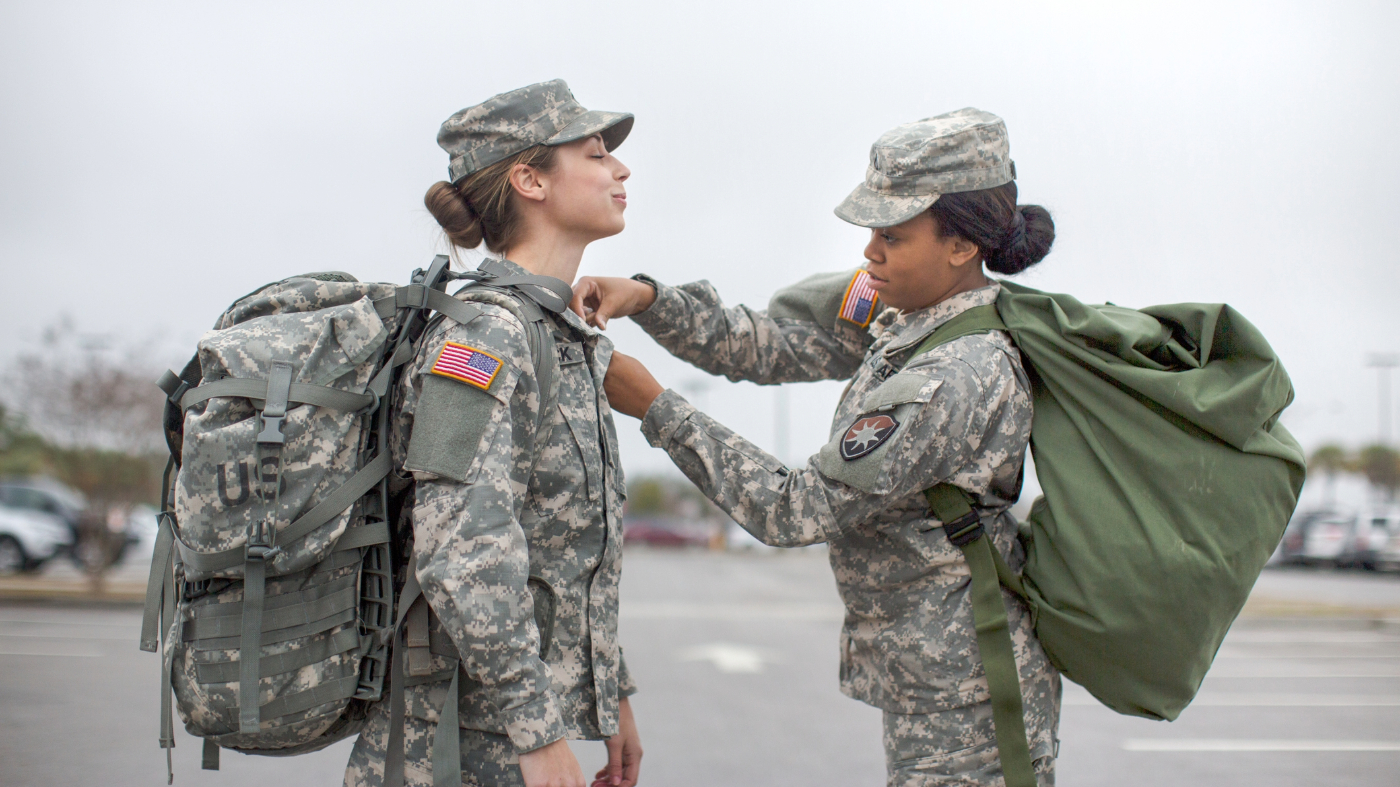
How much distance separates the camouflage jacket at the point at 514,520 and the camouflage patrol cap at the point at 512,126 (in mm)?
265

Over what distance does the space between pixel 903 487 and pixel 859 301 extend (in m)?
0.78

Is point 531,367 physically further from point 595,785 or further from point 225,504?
point 595,785

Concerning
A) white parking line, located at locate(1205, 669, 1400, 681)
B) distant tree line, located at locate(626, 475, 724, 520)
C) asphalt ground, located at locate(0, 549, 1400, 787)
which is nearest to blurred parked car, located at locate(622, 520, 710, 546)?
distant tree line, located at locate(626, 475, 724, 520)

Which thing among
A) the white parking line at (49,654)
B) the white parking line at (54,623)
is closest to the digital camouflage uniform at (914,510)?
the white parking line at (49,654)

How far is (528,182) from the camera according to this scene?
2.07 meters

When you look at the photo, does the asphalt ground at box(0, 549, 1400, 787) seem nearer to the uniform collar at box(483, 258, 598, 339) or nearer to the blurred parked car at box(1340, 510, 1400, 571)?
the uniform collar at box(483, 258, 598, 339)

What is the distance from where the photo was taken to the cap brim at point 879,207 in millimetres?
2168

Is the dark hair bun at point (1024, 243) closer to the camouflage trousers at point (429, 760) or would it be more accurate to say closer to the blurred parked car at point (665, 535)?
the camouflage trousers at point (429, 760)

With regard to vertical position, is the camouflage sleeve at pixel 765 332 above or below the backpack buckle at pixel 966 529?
above

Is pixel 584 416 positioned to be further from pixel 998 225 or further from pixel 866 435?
pixel 998 225

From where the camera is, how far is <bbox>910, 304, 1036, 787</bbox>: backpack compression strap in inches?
80.6

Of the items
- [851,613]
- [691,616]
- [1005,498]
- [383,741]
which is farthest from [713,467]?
[691,616]

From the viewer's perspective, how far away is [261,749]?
5.90ft

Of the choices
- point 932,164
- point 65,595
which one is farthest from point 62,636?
point 932,164
